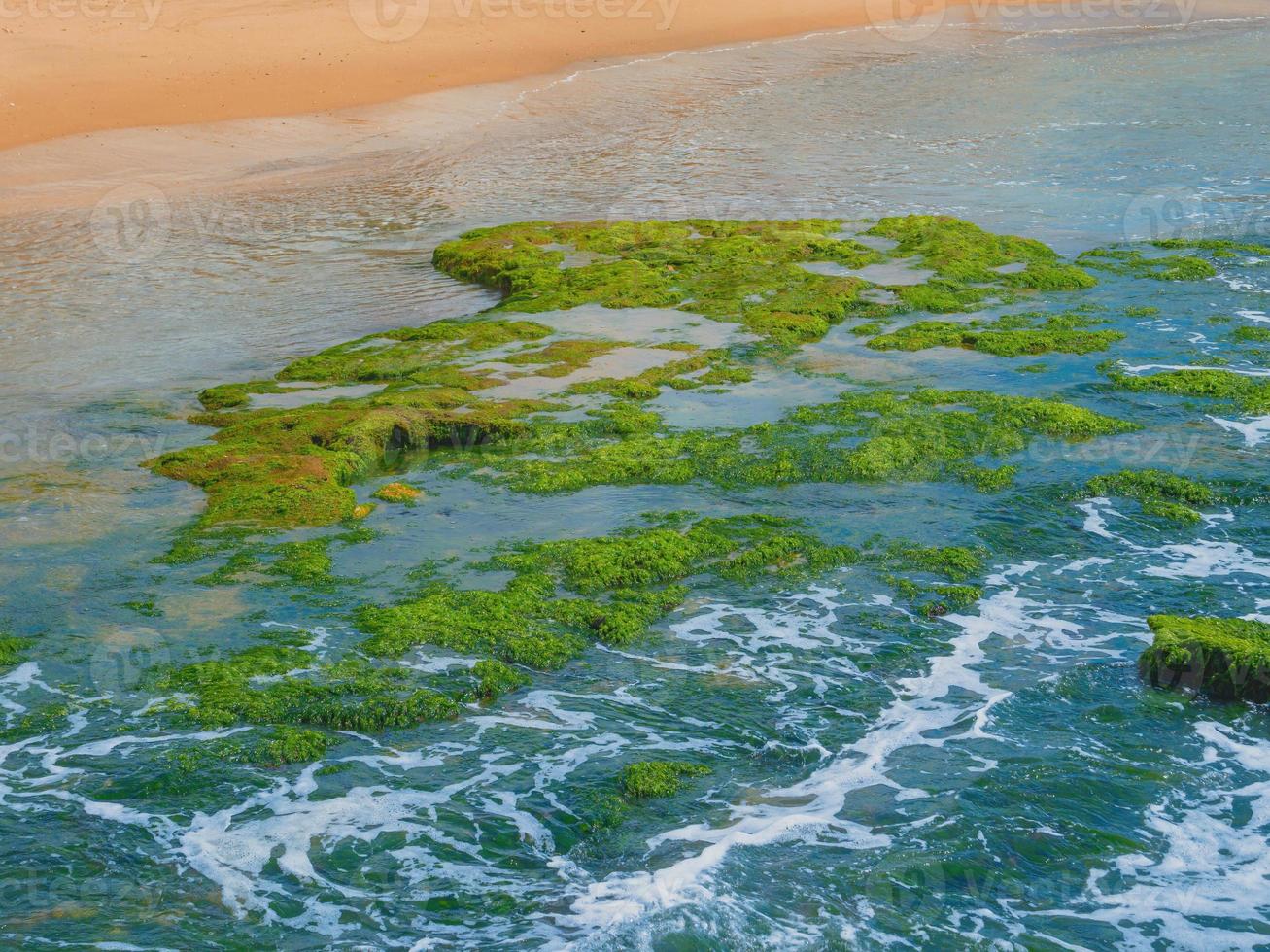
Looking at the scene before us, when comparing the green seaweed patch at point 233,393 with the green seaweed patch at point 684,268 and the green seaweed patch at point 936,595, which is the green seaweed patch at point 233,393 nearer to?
the green seaweed patch at point 684,268

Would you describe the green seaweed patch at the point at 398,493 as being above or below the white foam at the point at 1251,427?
above

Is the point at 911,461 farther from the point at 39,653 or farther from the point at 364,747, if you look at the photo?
the point at 39,653

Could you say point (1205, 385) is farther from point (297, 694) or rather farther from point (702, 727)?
point (297, 694)

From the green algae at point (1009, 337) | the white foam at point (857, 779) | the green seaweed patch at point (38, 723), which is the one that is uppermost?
the green algae at point (1009, 337)

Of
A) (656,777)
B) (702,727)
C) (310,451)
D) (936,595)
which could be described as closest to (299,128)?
(310,451)

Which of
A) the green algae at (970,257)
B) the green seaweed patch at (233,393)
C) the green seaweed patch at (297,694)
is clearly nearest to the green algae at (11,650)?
the green seaweed patch at (297,694)

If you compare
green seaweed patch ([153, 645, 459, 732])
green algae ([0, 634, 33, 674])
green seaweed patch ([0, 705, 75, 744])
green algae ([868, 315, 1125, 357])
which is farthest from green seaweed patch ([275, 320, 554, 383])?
green seaweed patch ([0, 705, 75, 744])

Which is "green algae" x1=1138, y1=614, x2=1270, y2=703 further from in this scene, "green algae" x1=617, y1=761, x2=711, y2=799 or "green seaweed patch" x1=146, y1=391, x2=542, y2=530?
"green seaweed patch" x1=146, y1=391, x2=542, y2=530
